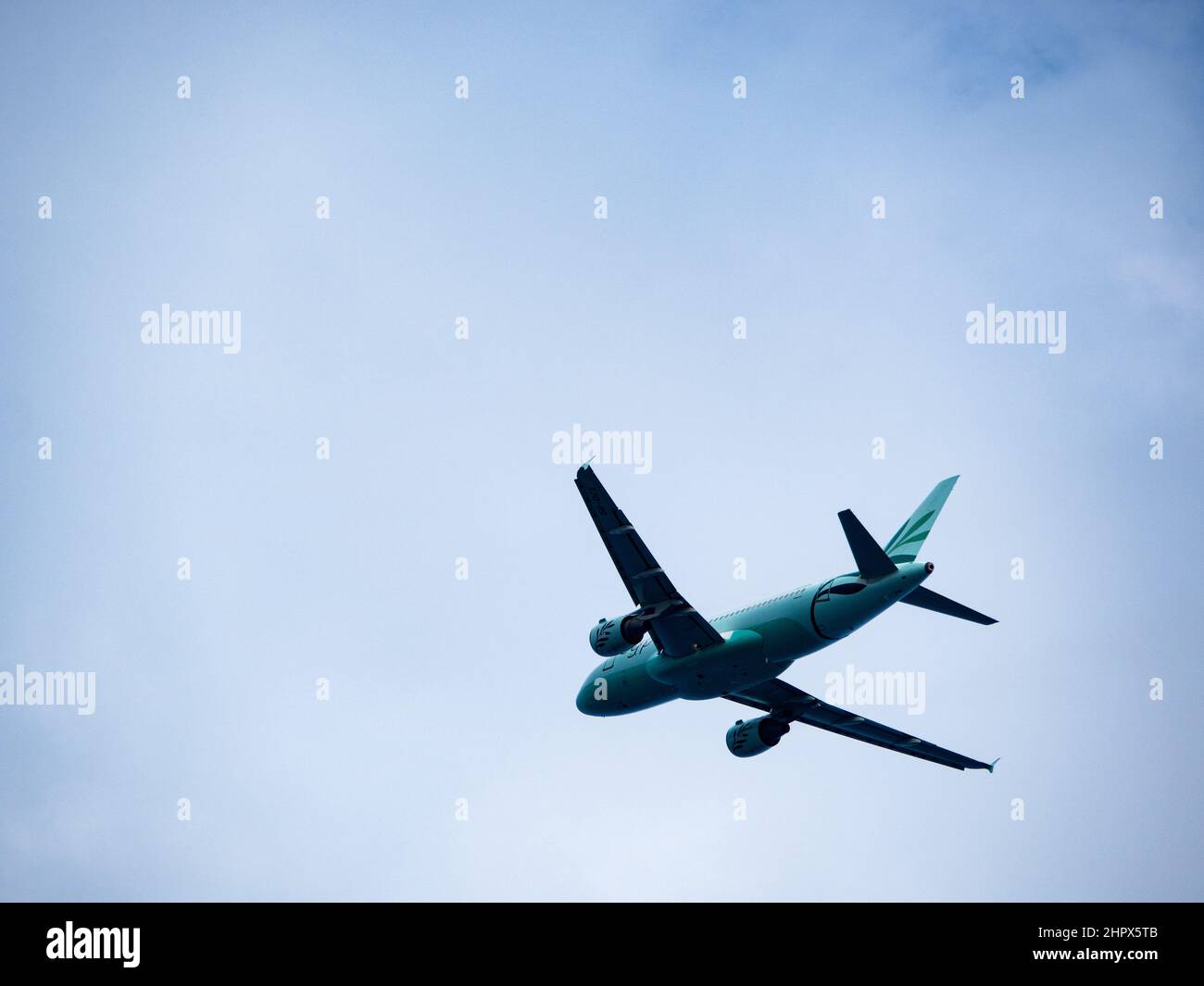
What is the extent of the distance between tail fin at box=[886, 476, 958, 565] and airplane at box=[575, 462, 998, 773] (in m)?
0.04

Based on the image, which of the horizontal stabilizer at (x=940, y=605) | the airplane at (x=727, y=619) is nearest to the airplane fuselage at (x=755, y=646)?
the airplane at (x=727, y=619)

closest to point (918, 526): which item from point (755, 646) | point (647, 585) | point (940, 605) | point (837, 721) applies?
point (940, 605)

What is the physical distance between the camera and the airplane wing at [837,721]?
5544 centimetres

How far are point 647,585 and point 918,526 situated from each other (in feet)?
30.6

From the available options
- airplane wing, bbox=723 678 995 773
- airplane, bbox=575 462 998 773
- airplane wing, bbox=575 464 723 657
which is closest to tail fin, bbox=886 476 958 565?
airplane, bbox=575 462 998 773

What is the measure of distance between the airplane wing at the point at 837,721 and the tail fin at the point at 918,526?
33.3 feet

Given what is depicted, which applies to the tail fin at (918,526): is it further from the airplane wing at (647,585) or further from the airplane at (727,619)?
the airplane wing at (647,585)

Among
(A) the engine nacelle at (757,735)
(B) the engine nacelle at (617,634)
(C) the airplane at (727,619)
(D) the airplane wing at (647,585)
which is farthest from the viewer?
(A) the engine nacelle at (757,735)

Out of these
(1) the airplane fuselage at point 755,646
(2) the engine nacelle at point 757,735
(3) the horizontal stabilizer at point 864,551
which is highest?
(3) the horizontal stabilizer at point 864,551
